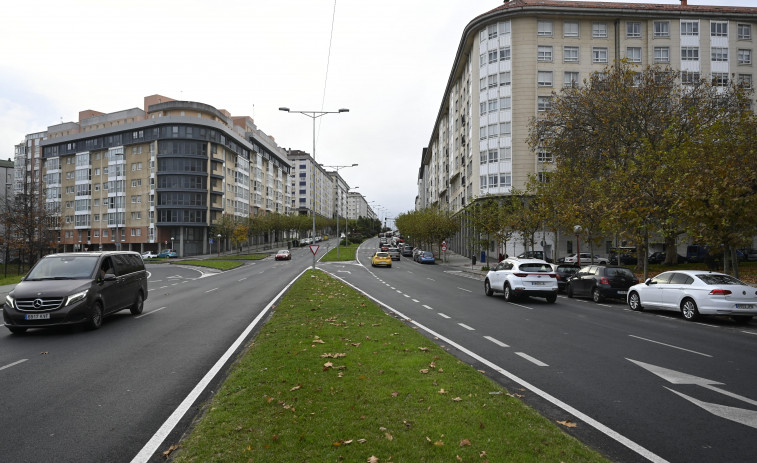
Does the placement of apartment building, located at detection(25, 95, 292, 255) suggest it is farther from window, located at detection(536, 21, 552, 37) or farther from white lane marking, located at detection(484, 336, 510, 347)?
white lane marking, located at detection(484, 336, 510, 347)

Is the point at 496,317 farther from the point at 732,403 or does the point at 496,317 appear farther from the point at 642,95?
the point at 642,95

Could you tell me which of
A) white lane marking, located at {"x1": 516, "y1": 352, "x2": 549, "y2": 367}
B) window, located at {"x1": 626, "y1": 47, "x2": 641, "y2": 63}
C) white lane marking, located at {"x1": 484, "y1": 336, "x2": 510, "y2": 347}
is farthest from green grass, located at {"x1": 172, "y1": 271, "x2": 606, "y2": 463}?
window, located at {"x1": 626, "y1": 47, "x2": 641, "y2": 63}

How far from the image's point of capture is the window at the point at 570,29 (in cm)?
5016

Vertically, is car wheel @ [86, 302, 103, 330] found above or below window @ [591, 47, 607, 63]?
below

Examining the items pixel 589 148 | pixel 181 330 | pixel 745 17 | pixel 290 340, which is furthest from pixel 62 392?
pixel 745 17

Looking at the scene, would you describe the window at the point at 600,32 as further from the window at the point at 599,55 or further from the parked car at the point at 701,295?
the parked car at the point at 701,295

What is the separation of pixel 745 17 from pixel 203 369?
67382mm

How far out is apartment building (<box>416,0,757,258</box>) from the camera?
48688mm

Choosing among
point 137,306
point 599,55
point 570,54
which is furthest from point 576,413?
point 599,55

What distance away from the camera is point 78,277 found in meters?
10.5

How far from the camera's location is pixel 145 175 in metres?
72.9

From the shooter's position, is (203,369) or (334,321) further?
(334,321)

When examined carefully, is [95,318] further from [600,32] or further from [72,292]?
[600,32]

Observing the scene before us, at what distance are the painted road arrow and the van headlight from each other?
11276 millimetres
